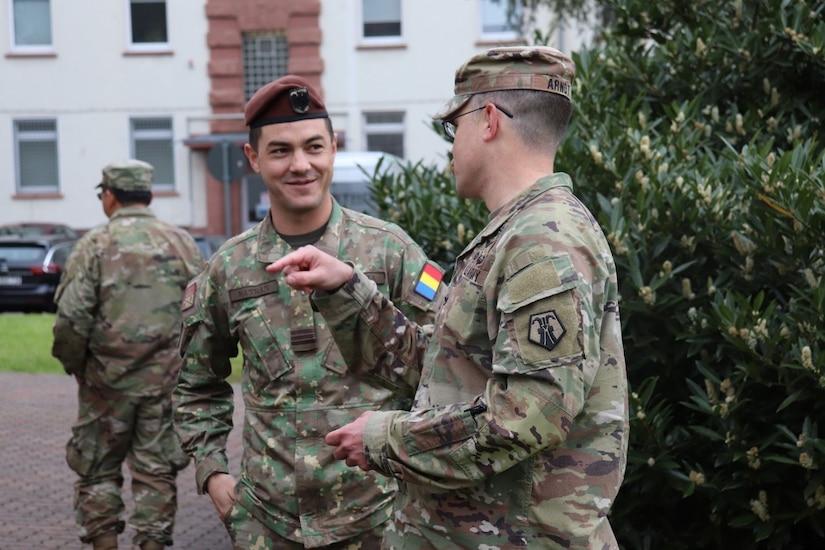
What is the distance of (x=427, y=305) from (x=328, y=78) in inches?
994

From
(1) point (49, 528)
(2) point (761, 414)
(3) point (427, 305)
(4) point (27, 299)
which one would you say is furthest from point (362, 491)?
(4) point (27, 299)

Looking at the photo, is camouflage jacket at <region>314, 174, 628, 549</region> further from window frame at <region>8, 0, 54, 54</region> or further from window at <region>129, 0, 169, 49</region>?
window frame at <region>8, 0, 54, 54</region>

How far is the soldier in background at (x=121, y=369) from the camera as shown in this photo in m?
6.36

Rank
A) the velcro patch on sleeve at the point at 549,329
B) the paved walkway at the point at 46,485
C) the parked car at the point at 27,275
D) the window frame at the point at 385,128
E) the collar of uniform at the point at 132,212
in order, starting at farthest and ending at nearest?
the window frame at the point at 385,128
the parked car at the point at 27,275
the paved walkway at the point at 46,485
the collar of uniform at the point at 132,212
the velcro patch on sleeve at the point at 549,329

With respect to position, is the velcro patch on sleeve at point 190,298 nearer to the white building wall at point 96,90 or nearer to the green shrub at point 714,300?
the green shrub at point 714,300

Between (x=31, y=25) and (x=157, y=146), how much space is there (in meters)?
4.30

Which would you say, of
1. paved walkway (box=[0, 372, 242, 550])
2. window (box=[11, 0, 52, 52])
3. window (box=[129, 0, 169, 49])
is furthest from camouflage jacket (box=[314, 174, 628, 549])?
window (box=[11, 0, 52, 52])

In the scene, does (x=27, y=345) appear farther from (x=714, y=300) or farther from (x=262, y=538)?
(x=262, y=538)

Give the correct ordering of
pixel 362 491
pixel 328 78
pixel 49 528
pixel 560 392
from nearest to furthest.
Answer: pixel 560 392 → pixel 362 491 → pixel 49 528 → pixel 328 78

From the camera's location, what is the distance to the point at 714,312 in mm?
4324

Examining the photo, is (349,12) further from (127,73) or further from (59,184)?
(59,184)

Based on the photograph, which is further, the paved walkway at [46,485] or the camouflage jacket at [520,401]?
the paved walkway at [46,485]

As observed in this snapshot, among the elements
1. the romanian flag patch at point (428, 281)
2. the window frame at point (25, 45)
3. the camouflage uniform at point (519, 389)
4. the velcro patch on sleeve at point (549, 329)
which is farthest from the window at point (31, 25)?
the velcro patch on sleeve at point (549, 329)

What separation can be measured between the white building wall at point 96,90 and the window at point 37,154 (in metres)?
0.44
